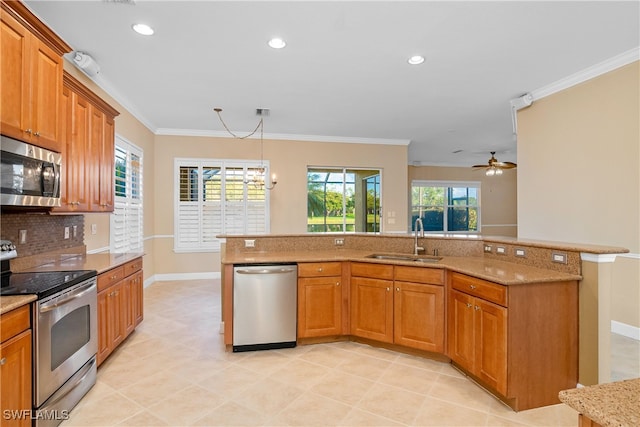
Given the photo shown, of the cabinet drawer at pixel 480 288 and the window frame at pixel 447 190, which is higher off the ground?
the window frame at pixel 447 190

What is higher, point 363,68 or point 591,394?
point 363,68

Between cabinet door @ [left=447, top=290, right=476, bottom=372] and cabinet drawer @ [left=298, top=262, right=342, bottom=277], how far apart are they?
3.60ft

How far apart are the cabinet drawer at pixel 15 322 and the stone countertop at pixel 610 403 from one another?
2333 mm

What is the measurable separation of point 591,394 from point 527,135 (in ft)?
15.5

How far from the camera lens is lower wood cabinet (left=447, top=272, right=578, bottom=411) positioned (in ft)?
7.49

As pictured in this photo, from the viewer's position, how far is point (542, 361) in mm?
2350

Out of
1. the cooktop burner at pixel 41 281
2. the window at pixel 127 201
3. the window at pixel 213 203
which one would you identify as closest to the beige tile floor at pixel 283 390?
the cooktop burner at pixel 41 281

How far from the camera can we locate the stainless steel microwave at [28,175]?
2002 mm

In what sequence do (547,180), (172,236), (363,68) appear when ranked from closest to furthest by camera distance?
1. (363,68)
2. (547,180)
3. (172,236)

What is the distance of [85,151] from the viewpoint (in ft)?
10.4

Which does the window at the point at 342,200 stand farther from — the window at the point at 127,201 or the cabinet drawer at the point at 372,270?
the cabinet drawer at the point at 372,270

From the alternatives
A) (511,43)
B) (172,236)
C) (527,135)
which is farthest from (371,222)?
(511,43)

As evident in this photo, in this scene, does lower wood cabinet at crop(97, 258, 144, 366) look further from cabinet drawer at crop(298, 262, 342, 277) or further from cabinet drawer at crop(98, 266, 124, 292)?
cabinet drawer at crop(298, 262, 342, 277)

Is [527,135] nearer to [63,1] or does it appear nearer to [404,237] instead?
[404,237]
